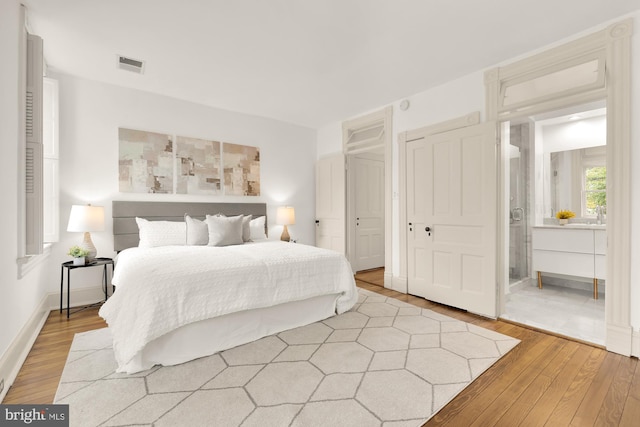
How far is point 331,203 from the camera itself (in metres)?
5.14

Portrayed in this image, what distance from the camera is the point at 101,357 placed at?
7.23 ft

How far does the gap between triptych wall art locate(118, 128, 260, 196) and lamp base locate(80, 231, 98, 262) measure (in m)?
0.68

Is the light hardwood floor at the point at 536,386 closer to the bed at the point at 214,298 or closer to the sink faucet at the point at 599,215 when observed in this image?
the bed at the point at 214,298

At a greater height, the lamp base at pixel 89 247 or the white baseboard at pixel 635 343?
the lamp base at pixel 89 247

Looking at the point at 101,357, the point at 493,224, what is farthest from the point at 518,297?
the point at 101,357

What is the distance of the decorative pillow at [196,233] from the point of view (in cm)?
352

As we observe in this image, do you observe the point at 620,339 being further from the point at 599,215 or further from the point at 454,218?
the point at 599,215

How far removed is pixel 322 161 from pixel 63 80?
363 centimetres

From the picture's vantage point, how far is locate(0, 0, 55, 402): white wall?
5.97ft

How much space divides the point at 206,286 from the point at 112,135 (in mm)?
2702

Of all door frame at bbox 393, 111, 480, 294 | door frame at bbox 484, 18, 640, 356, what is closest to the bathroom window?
door frame at bbox 484, 18, 640, 356

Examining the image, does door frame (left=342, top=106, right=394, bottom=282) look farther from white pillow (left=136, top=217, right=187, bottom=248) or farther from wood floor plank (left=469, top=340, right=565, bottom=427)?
white pillow (left=136, top=217, right=187, bottom=248)

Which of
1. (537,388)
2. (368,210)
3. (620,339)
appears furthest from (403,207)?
(537,388)

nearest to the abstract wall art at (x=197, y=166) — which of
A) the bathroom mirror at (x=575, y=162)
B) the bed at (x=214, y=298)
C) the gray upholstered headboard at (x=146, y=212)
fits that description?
the gray upholstered headboard at (x=146, y=212)
